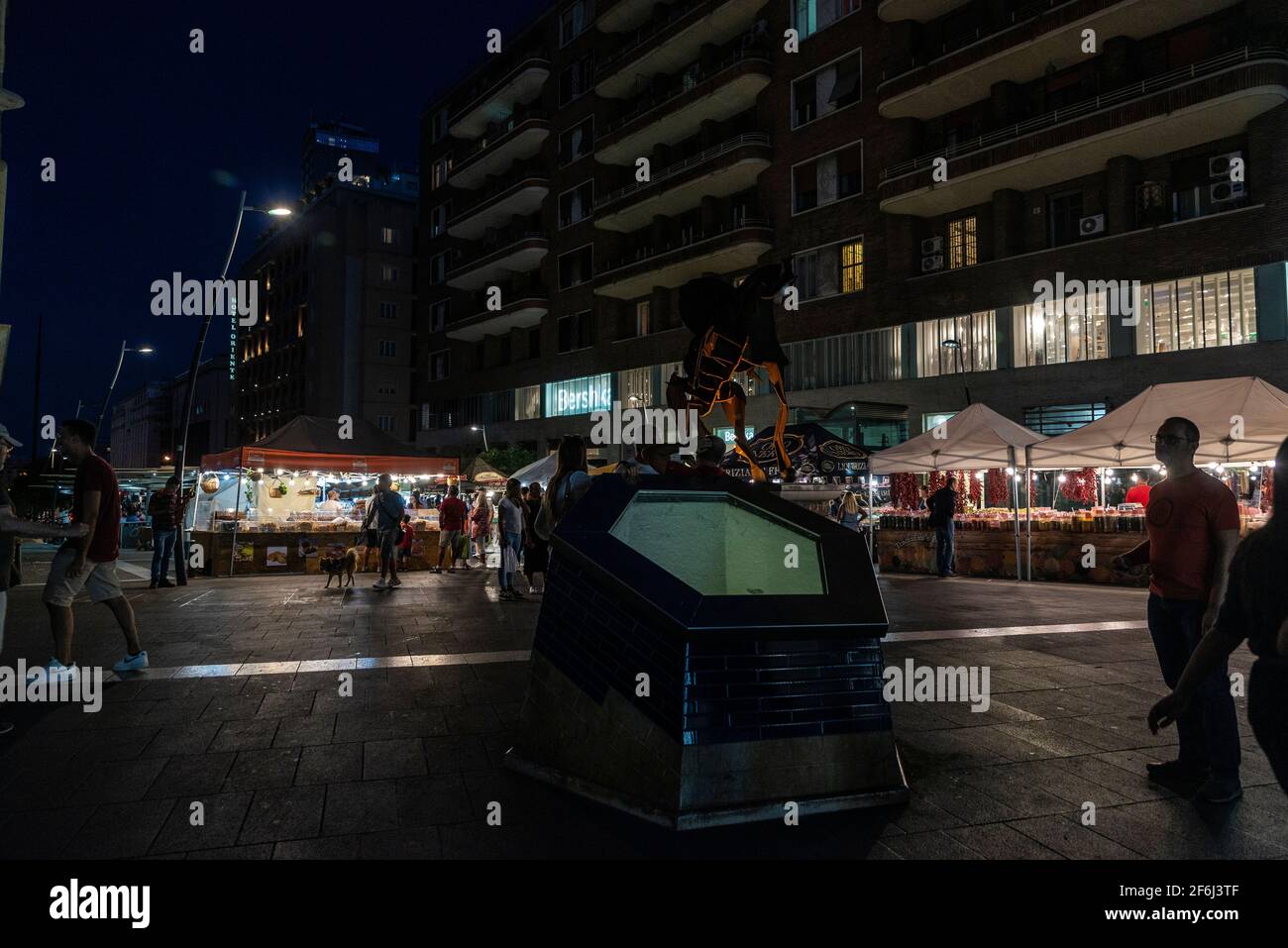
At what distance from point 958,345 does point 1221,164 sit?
276 inches

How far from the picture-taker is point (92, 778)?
3.60 meters

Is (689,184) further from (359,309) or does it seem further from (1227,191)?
(359,309)

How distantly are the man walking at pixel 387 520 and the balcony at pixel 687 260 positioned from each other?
61.8ft

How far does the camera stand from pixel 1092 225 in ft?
65.9

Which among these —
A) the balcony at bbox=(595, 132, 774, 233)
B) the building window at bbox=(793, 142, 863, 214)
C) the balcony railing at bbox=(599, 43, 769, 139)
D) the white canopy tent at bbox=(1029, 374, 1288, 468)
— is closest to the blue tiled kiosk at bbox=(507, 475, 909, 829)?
the white canopy tent at bbox=(1029, 374, 1288, 468)

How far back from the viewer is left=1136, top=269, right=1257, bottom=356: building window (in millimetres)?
17475

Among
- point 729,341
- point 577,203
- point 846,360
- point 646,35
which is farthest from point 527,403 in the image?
point 729,341

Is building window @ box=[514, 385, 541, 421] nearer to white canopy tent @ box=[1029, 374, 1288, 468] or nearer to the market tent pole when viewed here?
the market tent pole

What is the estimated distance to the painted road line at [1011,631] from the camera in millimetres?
7625

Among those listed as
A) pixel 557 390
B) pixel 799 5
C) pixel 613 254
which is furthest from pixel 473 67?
pixel 799 5

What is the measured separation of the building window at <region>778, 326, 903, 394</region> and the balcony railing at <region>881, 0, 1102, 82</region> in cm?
775
